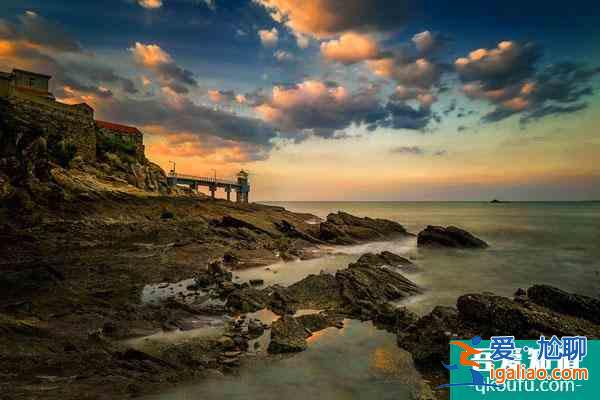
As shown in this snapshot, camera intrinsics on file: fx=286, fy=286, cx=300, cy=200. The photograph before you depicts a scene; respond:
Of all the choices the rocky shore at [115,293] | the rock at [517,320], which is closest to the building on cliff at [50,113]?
the rocky shore at [115,293]

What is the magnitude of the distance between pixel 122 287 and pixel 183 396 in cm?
946

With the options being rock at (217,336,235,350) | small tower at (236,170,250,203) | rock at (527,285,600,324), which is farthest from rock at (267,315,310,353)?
small tower at (236,170,250,203)

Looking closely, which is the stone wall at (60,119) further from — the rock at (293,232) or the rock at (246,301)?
the rock at (246,301)

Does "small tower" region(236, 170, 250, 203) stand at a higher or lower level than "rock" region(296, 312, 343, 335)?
higher

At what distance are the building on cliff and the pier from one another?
16.2 m

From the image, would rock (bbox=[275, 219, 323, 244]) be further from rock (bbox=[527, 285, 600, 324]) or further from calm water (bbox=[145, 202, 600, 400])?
rock (bbox=[527, 285, 600, 324])

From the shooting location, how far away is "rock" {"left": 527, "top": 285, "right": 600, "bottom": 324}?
9383 millimetres

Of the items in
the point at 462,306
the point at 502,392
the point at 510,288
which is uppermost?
the point at 462,306

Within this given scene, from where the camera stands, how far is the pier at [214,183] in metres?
70.4

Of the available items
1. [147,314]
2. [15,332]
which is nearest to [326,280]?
[147,314]

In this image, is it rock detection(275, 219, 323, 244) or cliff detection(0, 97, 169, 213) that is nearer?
cliff detection(0, 97, 169, 213)

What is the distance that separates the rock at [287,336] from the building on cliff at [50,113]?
4043cm

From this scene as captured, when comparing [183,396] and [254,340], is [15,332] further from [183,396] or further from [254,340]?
[254,340]

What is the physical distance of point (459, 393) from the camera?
20.0 ft
